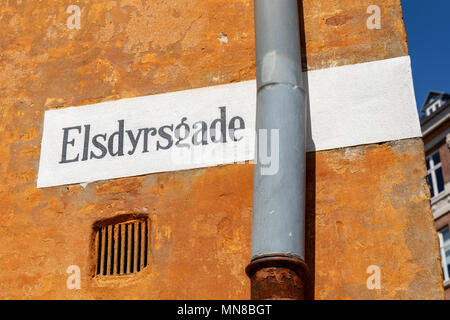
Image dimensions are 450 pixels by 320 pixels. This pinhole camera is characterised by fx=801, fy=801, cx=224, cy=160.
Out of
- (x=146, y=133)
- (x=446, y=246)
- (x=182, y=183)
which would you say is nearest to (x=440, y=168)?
(x=446, y=246)

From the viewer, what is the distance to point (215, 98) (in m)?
7.10

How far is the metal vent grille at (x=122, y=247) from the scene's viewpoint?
6.69 meters

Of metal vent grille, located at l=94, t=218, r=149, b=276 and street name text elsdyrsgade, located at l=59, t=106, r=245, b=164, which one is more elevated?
street name text elsdyrsgade, located at l=59, t=106, r=245, b=164

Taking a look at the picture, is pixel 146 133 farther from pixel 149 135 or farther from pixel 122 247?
pixel 122 247

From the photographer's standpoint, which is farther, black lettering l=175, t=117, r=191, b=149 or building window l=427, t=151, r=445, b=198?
building window l=427, t=151, r=445, b=198

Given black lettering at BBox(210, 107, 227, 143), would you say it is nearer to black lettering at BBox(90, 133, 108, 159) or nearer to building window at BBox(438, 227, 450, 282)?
black lettering at BBox(90, 133, 108, 159)

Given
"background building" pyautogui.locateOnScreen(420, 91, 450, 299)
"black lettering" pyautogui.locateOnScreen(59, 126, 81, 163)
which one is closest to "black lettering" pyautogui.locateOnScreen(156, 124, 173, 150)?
"black lettering" pyautogui.locateOnScreen(59, 126, 81, 163)

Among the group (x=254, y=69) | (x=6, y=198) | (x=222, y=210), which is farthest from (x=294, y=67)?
(x=6, y=198)

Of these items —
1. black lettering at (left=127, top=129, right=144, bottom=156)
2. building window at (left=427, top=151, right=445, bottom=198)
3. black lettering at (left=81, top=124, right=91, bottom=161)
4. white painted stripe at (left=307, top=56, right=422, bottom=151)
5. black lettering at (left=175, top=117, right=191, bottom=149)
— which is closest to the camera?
white painted stripe at (left=307, top=56, right=422, bottom=151)

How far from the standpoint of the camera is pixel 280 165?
611 cm

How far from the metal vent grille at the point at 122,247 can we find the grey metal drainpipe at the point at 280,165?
1.15m

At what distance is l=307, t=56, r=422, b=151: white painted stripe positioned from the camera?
21.5 feet

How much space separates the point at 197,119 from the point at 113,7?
5.52 ft

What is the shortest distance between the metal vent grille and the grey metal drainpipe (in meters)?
1.15
